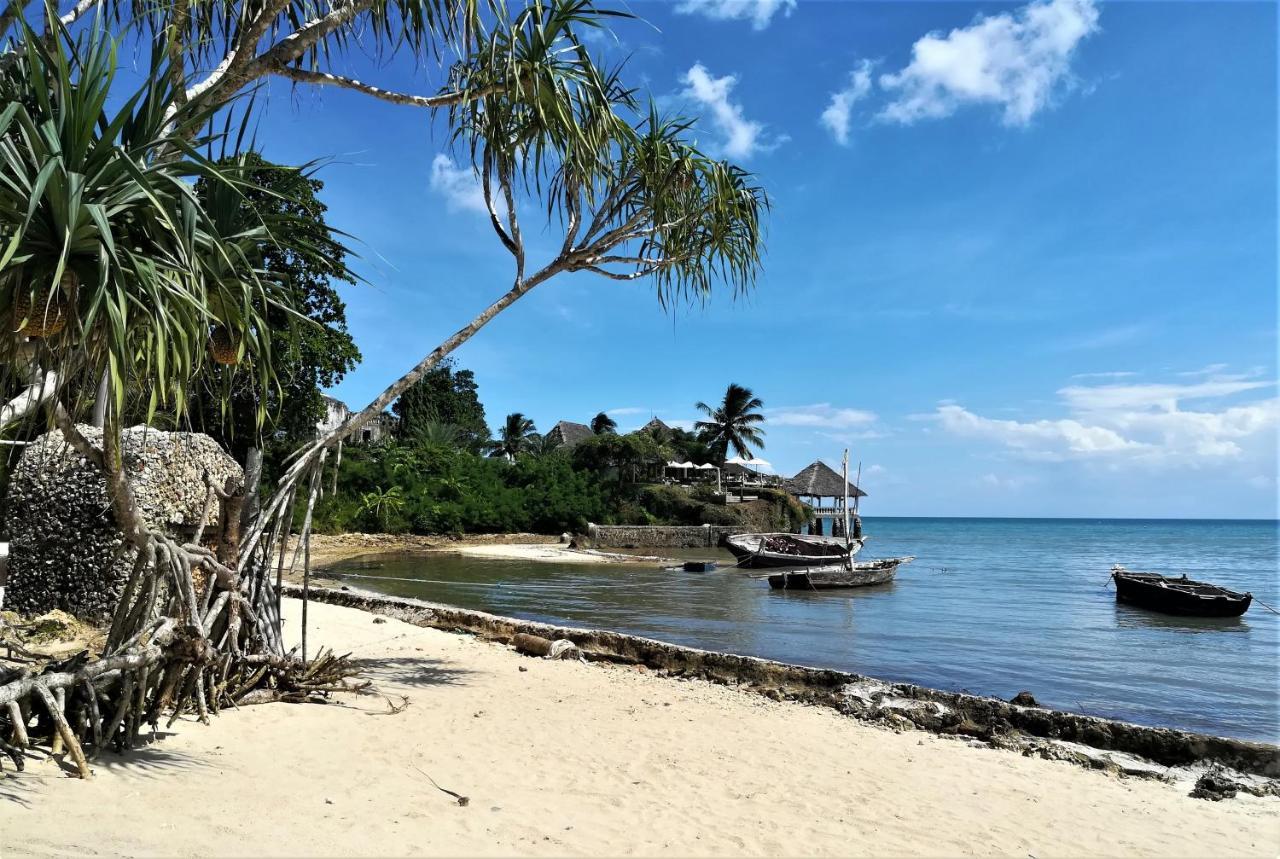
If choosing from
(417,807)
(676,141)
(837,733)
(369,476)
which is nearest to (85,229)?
(417,807)

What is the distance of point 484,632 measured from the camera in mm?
10188

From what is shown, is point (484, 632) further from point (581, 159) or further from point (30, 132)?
point (30, 132)

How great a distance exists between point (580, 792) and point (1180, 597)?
19.3 m

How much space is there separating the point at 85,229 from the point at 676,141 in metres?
5.04

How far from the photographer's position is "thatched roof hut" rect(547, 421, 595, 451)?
175 feet

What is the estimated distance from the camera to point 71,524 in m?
7.14

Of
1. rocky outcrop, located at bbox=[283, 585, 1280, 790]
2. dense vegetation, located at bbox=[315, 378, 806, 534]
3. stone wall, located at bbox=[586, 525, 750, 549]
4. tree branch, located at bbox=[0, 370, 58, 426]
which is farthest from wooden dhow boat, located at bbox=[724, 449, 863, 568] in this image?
tree branch, located at bbox=[0, 370, 58, 426]

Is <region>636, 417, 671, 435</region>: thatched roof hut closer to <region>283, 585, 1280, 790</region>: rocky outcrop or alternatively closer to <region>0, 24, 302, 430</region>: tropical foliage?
<region>283, 585, 1280, 790</region>: rocky outcrop

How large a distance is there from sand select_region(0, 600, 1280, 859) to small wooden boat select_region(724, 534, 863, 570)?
2110 cm

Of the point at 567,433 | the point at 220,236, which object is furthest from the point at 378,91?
the point at 567,433

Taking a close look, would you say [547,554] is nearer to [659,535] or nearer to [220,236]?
[659,535]

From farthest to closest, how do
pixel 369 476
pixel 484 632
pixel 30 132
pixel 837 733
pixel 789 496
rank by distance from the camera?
1. pixel 789 496
2. pixel 369 476
3. pixel 484 632
4. pixel 837 733
5. pixel 30 132

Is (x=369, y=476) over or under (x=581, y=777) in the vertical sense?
over

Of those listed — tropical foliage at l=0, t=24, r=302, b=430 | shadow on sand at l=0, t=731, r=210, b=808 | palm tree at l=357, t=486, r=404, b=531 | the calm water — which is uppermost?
tropical foliage at l=0, t=24, r=302, b=430
